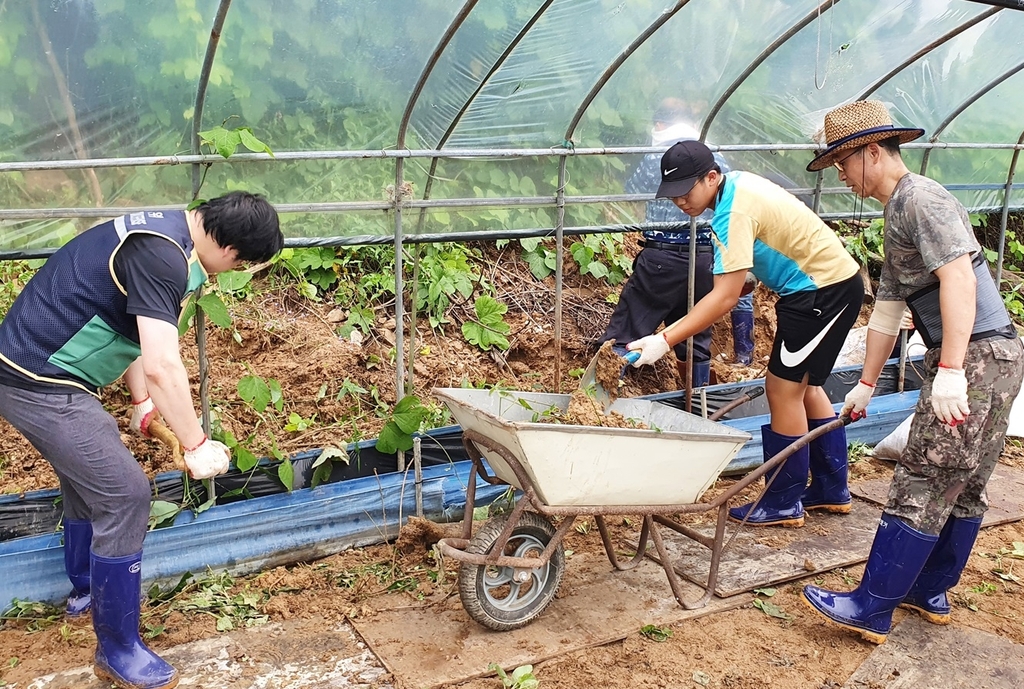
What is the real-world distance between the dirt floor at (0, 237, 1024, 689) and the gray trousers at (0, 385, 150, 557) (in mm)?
608

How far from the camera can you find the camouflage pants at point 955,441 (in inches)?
119

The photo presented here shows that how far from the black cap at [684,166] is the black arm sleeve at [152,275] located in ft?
6.49

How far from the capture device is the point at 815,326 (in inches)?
158

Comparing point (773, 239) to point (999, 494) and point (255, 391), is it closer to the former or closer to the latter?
point (999, 494)

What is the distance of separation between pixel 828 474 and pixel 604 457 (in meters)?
1.95

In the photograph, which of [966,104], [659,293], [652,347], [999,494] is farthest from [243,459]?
[966,104]

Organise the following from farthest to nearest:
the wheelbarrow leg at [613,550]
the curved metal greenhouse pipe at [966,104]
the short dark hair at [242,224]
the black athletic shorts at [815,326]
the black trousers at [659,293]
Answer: the curved metal greenhouse pipe at [966,104], the black trousers at [659,293], the black athletic shorts at [815,326], the wheelbarrow leg at [613,550], the short dark hair at [242,224]

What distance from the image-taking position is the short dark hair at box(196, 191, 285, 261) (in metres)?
A: 2.74

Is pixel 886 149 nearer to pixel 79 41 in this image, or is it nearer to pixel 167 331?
pixel 167 331

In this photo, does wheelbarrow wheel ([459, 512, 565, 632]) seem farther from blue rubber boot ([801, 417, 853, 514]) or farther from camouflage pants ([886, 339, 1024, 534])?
blue rubber boot ([801, 417, 853, 514])

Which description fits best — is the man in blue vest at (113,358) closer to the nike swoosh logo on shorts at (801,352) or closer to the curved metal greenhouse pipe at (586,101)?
the curved metal greenhouse pipe at (586,101)

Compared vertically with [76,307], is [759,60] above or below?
above

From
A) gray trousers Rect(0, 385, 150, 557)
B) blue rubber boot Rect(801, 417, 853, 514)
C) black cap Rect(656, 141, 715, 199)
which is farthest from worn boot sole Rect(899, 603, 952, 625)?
gray trousers Rect(0, 385, 150, 557)

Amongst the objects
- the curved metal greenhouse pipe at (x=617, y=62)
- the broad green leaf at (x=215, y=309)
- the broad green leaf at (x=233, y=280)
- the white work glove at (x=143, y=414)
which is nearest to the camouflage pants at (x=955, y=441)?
the curved metal greenhouse pipe at (x=617, y=62)
